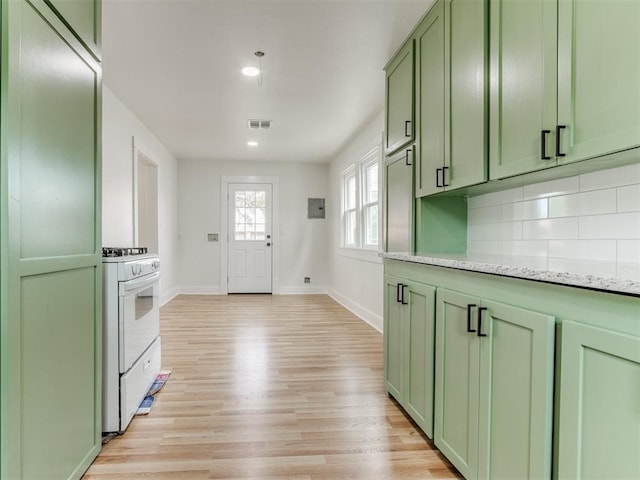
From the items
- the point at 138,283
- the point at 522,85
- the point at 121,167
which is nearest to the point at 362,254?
the point at 121,167

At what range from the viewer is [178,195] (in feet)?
22.7

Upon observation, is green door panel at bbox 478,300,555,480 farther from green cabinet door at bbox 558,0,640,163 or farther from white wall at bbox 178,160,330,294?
white wall at bbox 178,160,330,294

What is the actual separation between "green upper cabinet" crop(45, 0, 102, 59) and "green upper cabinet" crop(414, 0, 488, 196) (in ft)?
5.39

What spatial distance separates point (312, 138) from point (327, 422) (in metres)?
4.04

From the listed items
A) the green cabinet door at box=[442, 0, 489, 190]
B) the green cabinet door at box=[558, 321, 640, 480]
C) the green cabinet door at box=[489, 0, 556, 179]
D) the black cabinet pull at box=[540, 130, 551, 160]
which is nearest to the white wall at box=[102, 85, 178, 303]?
the green cabinet door at box=[442, 0, 489, 190]

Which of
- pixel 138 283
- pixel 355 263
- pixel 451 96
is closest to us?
pixel 451 96

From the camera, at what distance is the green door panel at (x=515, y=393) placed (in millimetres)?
1112

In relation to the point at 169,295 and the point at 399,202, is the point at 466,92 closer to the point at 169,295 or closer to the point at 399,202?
the point at 399,202

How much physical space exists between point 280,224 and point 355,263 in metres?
2.22

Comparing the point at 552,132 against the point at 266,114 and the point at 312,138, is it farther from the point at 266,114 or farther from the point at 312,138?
the point at 312,138

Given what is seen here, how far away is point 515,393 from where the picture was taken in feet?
4.06

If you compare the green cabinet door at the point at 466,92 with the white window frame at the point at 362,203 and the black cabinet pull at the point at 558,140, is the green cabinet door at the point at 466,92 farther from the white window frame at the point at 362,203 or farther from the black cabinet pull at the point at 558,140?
A: the white window frame at the point at 362,203

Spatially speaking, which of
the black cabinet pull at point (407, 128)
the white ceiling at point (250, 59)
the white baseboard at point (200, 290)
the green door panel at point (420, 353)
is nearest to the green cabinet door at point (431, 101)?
the black cabinet pull at point (407, 128)

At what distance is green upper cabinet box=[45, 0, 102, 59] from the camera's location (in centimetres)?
147
